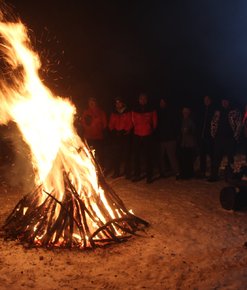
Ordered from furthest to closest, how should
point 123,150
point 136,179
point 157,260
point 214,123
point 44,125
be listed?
1. point 123,150
2. point 136,179
3. point 214,123
4. point 44,125
5. point 157,260

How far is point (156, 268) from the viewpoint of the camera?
498cm

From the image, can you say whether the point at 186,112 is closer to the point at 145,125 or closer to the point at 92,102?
the point at 145,125

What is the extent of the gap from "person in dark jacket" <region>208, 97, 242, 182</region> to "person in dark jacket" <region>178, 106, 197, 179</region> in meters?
0.55

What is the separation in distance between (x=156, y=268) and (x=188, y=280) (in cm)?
49

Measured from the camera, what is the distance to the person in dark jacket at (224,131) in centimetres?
944

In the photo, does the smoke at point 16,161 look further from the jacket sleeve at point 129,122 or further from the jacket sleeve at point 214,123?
the jacket sleeve at point 214,123

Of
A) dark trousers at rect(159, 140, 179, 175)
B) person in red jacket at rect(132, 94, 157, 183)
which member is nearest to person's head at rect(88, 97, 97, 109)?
person in red jacket at rect(132, 94, 157, 183)

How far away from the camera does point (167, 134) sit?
10109 mm

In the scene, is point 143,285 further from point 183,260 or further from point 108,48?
point 108,48

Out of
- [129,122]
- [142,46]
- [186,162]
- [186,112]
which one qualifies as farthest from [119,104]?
[142,46]

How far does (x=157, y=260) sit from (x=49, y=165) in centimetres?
258

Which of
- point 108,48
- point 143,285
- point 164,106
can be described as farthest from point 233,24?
point 143,285

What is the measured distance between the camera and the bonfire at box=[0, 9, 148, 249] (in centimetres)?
605

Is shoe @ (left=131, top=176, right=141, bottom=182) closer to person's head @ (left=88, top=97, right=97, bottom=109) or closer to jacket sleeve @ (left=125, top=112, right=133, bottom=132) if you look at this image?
jacket sleeve @ (left=125, top=112, right=133, bottom=132)
